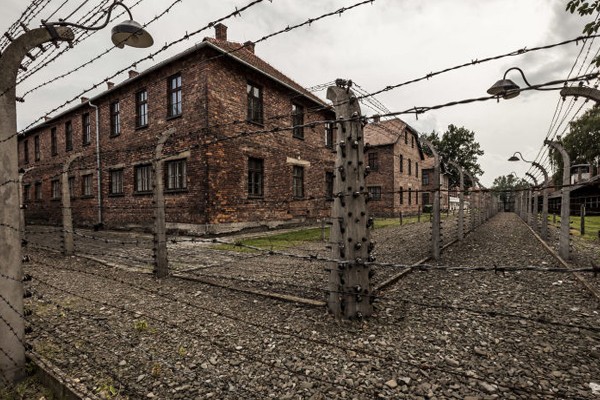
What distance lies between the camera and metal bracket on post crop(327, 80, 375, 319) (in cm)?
331

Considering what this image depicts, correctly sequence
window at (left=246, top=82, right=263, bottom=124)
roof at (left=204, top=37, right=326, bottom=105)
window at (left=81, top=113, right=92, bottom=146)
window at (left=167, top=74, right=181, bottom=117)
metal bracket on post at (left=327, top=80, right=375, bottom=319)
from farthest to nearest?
window at (left=81, top=113, right=92, bottom=146)
roof at (left=204, top=37, right=326, bottom=105)
window at (left=246, top=82, right=263, bottom=124)
window at (left=167, top=74, right=181, bottom=117)
metal bracket on post at (left=327, top=80, right=375, bottom=319)

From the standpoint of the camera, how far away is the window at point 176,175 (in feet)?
38.7

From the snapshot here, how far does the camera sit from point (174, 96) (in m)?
12.3

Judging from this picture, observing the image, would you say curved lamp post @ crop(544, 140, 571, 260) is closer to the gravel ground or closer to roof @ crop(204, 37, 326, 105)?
the gravel ground

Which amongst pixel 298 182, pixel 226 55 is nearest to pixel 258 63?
pixel 298 182

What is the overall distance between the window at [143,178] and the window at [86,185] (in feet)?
16.3

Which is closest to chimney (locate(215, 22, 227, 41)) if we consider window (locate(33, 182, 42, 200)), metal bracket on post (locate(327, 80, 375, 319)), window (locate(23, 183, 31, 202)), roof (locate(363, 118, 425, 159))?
metal bracket on post (locate(327, 80, 375, 319))

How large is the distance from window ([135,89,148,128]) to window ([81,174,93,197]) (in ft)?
18.1

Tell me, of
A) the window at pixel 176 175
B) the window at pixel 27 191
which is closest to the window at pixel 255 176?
the window at pixel 176 175

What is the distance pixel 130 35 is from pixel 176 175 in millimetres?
8695

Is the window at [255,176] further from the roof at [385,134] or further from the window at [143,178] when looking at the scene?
the roof at [385,134]

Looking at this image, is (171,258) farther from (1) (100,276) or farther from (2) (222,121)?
(2) (222,121)

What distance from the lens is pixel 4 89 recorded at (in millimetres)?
2471

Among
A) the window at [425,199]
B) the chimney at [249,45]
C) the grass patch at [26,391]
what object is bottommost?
the grass patch at [26,391]
